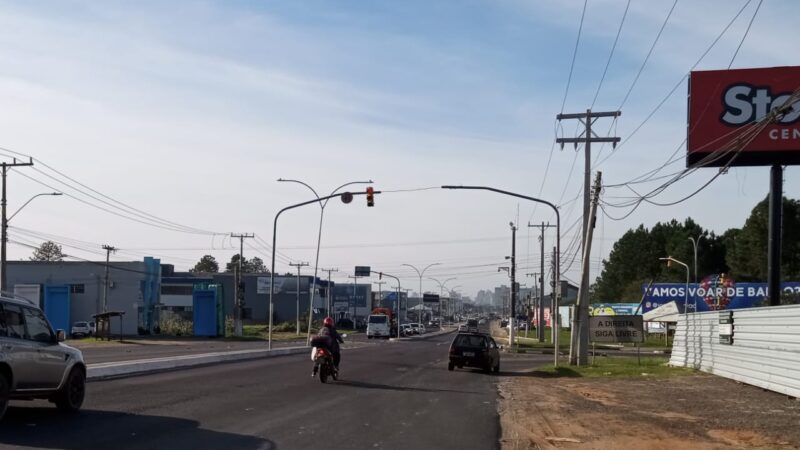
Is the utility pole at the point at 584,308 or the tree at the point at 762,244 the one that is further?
the tree at the point at 762,244

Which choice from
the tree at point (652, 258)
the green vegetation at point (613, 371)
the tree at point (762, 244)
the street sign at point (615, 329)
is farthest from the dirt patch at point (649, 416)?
the tree at point (652, 258)

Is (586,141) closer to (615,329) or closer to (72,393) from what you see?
(615,329)

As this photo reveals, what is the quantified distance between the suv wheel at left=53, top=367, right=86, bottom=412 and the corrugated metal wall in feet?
49.2

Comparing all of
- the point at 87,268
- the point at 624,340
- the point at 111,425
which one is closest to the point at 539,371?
the point at 624,340

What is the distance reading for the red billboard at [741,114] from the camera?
3123cm

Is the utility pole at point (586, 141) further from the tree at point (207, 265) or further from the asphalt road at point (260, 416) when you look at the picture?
the tree at point (207, 265)

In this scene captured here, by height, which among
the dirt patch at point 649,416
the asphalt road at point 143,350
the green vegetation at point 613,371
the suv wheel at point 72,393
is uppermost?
the suv wheel at point 72,393

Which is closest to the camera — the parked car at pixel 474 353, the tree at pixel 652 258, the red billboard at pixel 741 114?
the red billboard at pixel 741 114

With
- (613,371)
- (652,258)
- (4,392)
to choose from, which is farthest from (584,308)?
(652,258)

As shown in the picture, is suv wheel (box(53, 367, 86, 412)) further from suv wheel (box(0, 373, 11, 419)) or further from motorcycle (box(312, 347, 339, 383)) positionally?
motorcycle (box(312, 347, 339, 383))

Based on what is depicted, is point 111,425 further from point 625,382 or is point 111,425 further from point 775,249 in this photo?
point 775,249

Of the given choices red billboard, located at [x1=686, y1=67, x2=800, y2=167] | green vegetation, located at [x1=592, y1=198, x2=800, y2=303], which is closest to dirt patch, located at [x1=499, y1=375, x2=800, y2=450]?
red billboard, located at [x1=686, y1=67, x2=800, y2=167]

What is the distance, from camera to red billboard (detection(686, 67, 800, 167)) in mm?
31234

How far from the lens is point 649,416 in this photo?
16.2 m
